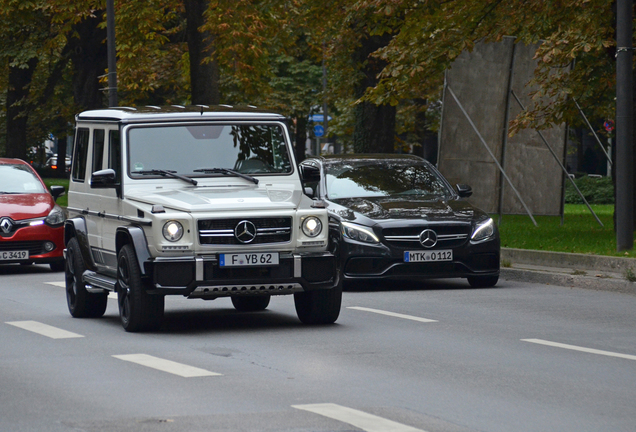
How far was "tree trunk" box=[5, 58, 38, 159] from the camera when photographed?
1689 inches

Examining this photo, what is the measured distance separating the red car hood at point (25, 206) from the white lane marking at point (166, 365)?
29.7ft

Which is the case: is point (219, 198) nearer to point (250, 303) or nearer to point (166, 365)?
point (166, 365)

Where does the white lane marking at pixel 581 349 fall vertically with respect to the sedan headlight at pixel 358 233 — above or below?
below

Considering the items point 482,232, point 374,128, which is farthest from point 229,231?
point 374,128

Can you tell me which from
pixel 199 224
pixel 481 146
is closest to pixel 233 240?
pixel 199 224

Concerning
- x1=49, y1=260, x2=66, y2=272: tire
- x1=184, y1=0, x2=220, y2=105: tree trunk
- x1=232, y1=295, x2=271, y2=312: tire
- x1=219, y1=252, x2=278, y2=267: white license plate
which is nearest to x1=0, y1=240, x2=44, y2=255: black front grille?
x1=49, y1=260, x2=66, y2=272: tire

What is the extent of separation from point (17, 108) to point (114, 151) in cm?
3335

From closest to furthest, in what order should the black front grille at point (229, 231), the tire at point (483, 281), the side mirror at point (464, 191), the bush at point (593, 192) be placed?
the black front grille at point (229, 231) < the tire at point (483, 281) < the side mirror at point (464, 191) < the bush at point (593, 192)

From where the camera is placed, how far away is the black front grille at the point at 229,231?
1020 centimetres

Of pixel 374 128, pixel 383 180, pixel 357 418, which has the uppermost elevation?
pixel 374 128

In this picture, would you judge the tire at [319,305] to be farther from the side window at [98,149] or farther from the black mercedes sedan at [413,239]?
the black mercedes sedan at [413,239]

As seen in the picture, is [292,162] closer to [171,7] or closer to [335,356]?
[335,356]

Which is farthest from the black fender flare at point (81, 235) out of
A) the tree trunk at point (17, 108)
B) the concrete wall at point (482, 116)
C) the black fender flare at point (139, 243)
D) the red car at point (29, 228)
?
the tree trunk at point (17, 108)

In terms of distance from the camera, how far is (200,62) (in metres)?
27.8
